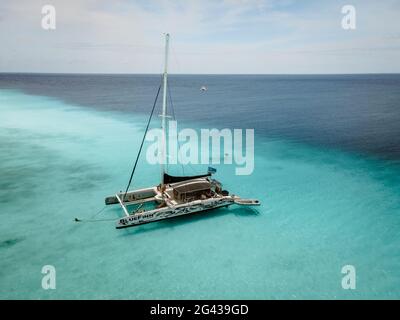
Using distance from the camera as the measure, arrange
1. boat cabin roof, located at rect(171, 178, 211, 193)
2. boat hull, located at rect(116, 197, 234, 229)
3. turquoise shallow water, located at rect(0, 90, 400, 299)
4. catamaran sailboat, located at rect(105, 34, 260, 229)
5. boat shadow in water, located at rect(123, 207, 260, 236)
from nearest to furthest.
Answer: turquoise shallow water, located at rect(0, 90, 400, 299) → boat hull, located at rect(116, 197, 234, 229) → catamaran sailboat, located at rect(105, 34, 260, 229) → boat shadow in water, located at rect(123, 207, 260, 236) → boat cabin roof, located at rect(171, 178, 211, 193)

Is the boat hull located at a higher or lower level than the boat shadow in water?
higher

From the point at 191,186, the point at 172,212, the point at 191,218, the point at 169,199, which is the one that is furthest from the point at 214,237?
the point at 169,199

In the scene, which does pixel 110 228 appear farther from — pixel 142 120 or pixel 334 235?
pixel 142 120

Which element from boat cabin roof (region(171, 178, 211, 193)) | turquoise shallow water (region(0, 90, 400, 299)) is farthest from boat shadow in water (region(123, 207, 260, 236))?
boat cabin roof (region(171, 178, 211, 193))

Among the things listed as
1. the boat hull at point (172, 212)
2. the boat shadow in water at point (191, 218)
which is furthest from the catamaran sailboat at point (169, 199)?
the boat shadow in water at point (191, 218)

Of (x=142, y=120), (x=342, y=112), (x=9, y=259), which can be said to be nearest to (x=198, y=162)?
(x=9, y=259)

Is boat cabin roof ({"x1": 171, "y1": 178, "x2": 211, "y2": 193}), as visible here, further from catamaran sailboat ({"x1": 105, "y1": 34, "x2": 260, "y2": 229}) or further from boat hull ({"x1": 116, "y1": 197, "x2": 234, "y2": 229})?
boat hull ({"x1": 116, "y1": 197, "x2": 234, "y2": 229})

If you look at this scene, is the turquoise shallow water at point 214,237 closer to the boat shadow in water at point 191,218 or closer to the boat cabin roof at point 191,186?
the boat shadow in water at point 191,218
